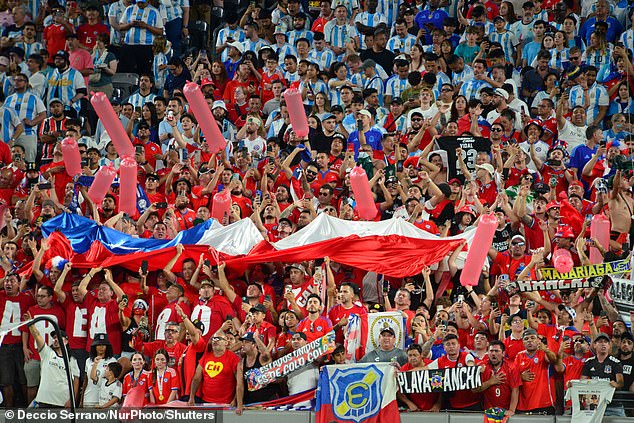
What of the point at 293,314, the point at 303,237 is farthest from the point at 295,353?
the point at 303,237

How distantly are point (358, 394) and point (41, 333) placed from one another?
12.9 feet

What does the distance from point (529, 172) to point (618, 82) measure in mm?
2826

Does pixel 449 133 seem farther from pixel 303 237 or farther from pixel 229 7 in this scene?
pixel 229 7

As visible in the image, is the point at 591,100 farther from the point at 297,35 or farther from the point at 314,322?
the point at 314,322

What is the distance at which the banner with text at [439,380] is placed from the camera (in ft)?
43.3

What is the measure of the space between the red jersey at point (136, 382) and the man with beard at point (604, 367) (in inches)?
181

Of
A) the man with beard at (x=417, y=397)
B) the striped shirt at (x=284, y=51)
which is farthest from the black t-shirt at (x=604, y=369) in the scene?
the striped shirt at (x=284, y=51)

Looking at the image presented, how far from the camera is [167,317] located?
1475 centimetres

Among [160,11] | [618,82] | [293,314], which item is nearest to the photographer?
[293,314]

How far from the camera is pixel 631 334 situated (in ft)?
42.8

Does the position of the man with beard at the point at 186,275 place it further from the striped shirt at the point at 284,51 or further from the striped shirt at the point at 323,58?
the striped shirt at the point at 284,51

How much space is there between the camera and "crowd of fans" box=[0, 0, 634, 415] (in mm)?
13844

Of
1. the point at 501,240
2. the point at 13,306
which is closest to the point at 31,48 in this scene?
the point at 13,306

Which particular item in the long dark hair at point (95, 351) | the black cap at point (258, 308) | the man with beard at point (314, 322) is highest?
the black cap at point (258, 308)
